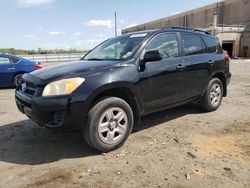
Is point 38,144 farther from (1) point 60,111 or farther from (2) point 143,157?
(2) point 143,157

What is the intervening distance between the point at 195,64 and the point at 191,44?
442 mm

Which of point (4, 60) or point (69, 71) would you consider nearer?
point (69, 71)

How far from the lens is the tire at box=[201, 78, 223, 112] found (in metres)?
5.74

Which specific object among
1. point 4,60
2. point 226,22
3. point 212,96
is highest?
point 226,22

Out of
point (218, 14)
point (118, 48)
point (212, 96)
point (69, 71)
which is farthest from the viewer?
point (218, 14)

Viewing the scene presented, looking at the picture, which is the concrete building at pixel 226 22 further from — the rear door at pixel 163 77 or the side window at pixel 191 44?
the rear door at pixel 163 77

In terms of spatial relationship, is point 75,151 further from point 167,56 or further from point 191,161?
point 167,56

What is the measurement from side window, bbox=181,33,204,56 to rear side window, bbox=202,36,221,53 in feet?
0.78

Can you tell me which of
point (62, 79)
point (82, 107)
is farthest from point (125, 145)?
point (62, 79)

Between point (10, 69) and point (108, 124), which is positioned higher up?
point (10, 69)

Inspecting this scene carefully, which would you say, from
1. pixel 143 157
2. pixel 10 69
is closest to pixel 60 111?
pixel 143 157

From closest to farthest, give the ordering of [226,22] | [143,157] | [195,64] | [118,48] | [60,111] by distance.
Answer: [60,111] < [143,157] < [118,48] < [195,64] < [226,22]

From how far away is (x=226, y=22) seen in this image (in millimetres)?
56125

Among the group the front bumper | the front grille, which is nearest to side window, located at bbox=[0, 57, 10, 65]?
the front grille
